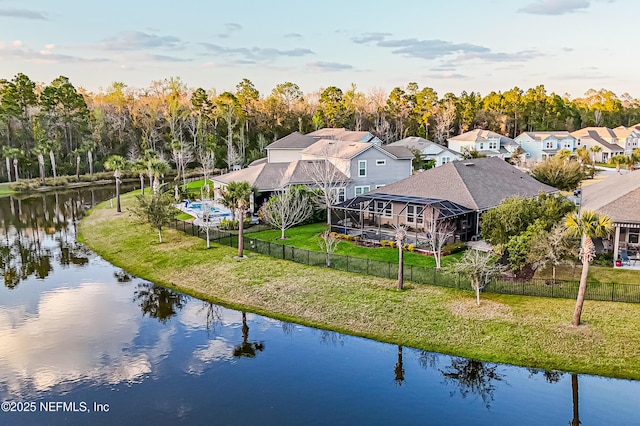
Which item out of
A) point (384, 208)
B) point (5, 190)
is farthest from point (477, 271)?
point (5, 190)

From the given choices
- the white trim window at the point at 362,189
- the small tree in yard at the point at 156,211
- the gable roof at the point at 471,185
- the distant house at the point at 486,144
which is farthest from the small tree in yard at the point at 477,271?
the distant house at the point at 486,144

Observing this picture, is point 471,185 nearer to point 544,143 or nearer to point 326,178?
point 326,178

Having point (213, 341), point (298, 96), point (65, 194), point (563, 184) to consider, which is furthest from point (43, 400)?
point (298, 96)

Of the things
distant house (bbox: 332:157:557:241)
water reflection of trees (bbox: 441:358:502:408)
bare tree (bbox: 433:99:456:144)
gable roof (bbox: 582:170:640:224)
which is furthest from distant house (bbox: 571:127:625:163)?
water reflection of trees (bbox: 441:358:502:408)

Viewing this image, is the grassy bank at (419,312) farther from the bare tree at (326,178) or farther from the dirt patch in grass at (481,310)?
the bare tree at (326,178)

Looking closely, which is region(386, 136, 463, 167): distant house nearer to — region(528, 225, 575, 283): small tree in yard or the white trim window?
the white trim window
